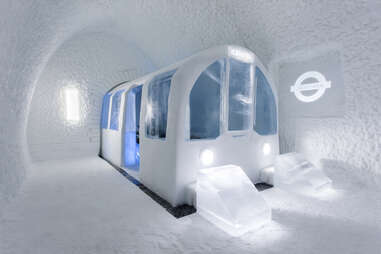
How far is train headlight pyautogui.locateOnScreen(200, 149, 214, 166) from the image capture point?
295 cm

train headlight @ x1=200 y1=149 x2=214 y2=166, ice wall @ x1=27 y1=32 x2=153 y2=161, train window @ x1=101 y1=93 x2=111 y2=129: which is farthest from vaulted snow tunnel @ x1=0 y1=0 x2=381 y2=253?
ice wall @ x1=27 y1=32 x2=153 y2=161

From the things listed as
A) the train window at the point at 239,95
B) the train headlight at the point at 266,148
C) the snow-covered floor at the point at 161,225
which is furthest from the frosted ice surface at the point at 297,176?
the train window at the point at 239,95

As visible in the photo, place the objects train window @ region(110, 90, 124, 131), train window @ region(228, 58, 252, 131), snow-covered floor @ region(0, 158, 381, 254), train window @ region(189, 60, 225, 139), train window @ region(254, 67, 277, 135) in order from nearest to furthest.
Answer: snow-covered floor @ region(0, 158, 381, 254), train window @ region(189, 60, 225, 139), train window @ region(228, 58, 252, 131), train window @ region(254, 67, 277, 135), train window @ region(110, 90, 124, 131)

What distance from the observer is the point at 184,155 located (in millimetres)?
2750

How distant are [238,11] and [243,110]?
2098 millimetres

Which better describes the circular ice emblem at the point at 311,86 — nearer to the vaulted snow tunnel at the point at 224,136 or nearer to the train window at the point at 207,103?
the vaulted snow tunnel at the point at 224,136

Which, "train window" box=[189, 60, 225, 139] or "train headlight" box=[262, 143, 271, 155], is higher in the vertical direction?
"train window" box=[189, 60, 225, 139]

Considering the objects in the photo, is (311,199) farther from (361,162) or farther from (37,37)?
(37,37)

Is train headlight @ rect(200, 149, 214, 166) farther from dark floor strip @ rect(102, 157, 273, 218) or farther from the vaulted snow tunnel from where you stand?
dark floor strip @ rect(102, 157, 273, 218)

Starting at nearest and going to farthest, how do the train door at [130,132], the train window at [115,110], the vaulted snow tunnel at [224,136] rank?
the vaulted snow tunnel at [224,136] < the train door at [130,132] < the train window at [115,110]

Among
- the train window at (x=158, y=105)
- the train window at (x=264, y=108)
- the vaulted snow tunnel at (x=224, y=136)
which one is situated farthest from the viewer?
the train window at (x=264, y=108)

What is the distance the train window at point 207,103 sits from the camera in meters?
2.94

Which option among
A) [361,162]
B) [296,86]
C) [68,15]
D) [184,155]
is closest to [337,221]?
[361,162]

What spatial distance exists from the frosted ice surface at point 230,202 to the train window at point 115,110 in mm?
3259
